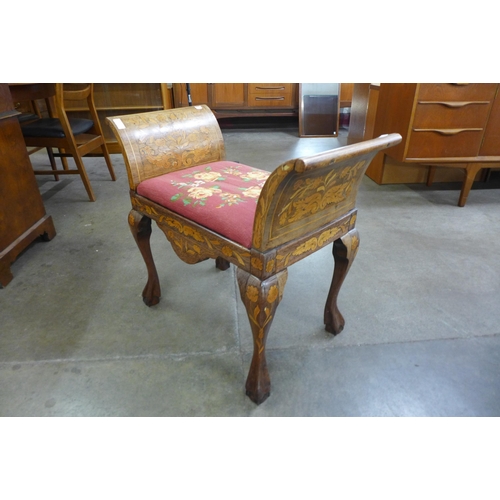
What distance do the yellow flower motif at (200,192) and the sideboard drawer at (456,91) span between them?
1851 mm

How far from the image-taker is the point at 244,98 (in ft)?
16.6

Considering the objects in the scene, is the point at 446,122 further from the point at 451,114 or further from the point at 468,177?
the point at 468,177

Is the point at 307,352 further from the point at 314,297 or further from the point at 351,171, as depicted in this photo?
the point at 351,171

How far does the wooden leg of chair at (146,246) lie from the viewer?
1420 millimetres

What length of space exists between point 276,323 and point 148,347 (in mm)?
527

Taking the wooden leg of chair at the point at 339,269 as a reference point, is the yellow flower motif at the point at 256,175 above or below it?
above

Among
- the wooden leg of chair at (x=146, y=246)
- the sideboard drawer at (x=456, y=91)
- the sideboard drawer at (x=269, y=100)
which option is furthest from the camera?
the sideboard drawer at (x=269, y=100)

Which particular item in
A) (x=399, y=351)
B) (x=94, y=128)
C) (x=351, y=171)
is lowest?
(x=399, y=351)

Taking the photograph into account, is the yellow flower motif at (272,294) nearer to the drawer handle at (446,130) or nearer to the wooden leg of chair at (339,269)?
the wooden leg of chair at (339,269)

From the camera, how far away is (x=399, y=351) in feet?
4.60

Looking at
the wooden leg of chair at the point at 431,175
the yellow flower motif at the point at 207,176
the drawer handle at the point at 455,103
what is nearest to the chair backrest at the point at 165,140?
the yellow flower motif at the point at 207,176

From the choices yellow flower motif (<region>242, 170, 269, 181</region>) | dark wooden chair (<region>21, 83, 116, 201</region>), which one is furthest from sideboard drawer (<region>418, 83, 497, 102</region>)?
dark wooden chair (<region>21, 83, 116, 201</region>)

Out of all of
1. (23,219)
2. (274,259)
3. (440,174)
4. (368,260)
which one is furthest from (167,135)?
(440,174)

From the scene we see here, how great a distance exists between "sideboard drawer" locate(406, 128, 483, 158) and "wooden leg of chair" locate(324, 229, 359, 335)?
160 centimetres
